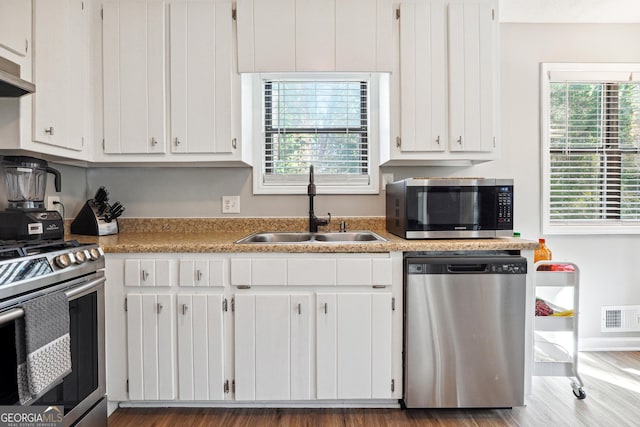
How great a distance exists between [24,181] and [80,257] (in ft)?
2.22

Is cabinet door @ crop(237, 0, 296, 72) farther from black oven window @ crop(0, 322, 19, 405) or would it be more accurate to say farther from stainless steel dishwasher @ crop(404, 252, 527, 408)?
black oven window @ crop(0, 322, 19, 405)

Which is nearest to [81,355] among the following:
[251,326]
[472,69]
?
[251,326]

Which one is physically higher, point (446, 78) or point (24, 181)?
point (446, 78)

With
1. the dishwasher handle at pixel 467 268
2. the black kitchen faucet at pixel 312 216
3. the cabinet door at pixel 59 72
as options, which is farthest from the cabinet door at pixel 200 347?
the dishwasher handle at pixel 467 268

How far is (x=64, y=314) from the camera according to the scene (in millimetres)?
1299

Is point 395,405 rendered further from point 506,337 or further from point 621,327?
point 621,327

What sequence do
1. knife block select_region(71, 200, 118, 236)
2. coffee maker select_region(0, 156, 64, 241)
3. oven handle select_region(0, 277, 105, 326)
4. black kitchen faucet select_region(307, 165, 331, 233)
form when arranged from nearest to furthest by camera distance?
oven handle select_region(0, 277, 105, 326), coffee maker select_region(0, 156, 64, 241), knife block select_region(71, 200, 118, 236), black kitchen faucet select_region(307, 165, 331, 233)

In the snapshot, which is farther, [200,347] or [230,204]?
[230,204]

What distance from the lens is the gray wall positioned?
2.40 metres

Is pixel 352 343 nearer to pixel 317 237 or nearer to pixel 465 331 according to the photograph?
pixel 465 331

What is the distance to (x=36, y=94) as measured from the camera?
1.60 metres

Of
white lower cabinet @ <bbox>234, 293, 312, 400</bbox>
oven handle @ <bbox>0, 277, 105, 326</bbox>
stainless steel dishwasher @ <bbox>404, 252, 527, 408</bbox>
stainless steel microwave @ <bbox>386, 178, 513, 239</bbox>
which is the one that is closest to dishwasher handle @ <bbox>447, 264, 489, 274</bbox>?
stainless steel dishwasher @ <bbox>404, 252, 527, 408</bbox>

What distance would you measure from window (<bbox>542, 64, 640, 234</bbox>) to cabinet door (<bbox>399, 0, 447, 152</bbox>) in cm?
106

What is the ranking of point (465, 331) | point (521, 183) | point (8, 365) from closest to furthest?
point (8, 365) < point (465, 331) < point (521, 183)
